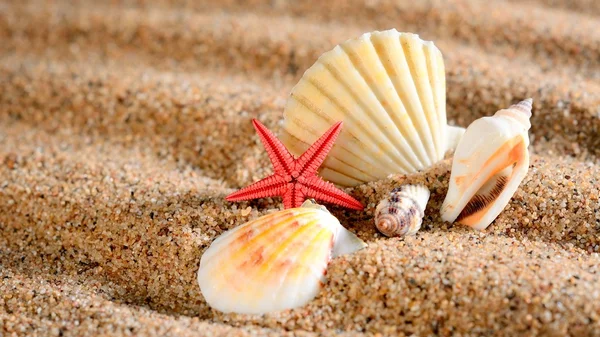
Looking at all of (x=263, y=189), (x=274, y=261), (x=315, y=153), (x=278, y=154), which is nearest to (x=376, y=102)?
(x=315, y=153)

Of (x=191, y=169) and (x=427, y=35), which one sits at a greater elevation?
(x=427, y=35)

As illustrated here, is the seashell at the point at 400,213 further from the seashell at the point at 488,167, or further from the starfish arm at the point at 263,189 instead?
the starfish arm at the point at 263,189

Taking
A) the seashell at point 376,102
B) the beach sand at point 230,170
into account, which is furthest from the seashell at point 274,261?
the seashell at point 376,102

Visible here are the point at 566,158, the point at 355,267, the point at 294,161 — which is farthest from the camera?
the point at 566,158

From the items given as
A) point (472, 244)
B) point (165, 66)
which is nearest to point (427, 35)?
point (165, 66)

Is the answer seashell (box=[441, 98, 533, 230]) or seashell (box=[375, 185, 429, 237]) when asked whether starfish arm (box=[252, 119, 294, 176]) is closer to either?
seashell (box=[375, 185, 429, 237])

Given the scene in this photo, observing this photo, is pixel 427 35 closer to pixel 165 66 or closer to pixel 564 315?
pixel 165 66

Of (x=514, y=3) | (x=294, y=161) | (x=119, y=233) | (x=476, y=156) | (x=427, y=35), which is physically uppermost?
(x=514, y=3)
